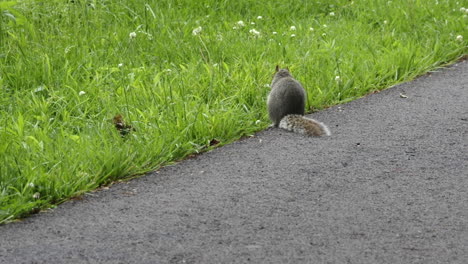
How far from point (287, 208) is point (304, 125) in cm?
135

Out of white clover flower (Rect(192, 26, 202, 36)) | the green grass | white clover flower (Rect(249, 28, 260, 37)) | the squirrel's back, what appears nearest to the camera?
the green grass

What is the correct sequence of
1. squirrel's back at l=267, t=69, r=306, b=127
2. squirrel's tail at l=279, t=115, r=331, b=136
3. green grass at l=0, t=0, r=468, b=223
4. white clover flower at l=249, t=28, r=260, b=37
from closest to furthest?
green grass at l=0, t=0, r=468, b=223, squirrel's tail at l=279, t=115, r=331, b=136, squirrel's back at l=267, t=69, r=306, b=127, white clover flower at l=249, t=28, r=260, b=37

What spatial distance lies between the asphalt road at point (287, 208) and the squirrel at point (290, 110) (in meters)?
0.08

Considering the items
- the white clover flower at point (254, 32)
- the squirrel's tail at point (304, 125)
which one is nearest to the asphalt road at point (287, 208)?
the squirrel's tail at point (304, 125)

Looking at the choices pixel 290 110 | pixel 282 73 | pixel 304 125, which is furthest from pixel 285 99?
pixel 282 73

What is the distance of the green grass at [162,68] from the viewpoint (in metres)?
4.78

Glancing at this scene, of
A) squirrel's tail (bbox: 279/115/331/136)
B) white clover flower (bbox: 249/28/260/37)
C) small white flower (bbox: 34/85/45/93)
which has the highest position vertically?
small white flower (bbox: 34/85/45/93)

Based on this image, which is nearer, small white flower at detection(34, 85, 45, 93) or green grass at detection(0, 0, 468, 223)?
green grass at detection(0, 0, 468, 223)

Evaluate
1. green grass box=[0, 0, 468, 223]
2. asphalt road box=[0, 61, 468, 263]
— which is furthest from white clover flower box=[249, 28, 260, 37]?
asphalt road box=[0, 61, 468, 263]

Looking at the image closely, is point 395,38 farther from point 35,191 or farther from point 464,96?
point 35,191

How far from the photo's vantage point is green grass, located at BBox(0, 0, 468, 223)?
478 centimetres

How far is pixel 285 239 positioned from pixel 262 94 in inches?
98.2

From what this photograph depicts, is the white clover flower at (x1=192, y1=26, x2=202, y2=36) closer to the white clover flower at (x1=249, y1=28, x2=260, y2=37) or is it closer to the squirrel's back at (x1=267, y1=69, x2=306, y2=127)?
the white clover flower at (x1=249, y1=28, x2=260, y2=37)

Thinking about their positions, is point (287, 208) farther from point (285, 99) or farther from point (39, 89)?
point (39, 89)
